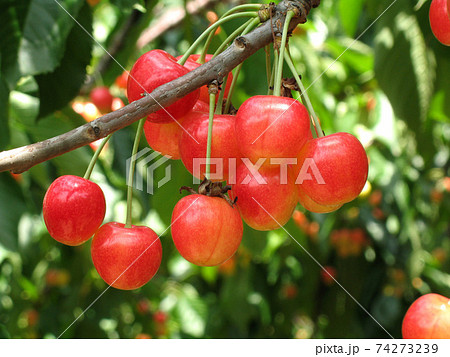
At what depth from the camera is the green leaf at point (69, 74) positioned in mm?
1060

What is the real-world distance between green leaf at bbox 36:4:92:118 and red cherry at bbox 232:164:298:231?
539 mm

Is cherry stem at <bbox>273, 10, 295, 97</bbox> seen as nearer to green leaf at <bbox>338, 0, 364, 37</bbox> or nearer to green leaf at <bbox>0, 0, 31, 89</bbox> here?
green leaf at <bbox>0, 0, 31, 89</bbox>

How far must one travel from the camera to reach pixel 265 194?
67cm

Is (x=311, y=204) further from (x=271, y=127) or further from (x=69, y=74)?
(x=69, y=74)

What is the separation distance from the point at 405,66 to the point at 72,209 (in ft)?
2.97

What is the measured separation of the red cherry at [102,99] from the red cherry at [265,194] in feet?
5.09

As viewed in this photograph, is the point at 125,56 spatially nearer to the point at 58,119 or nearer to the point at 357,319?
the point at 58,119

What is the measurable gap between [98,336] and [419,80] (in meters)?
2.11

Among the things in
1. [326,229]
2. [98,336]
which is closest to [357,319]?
[326,229]

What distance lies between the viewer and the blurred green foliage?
1093 mm

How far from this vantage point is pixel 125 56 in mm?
1603

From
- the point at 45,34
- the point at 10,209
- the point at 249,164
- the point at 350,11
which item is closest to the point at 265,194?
the point at 249,164

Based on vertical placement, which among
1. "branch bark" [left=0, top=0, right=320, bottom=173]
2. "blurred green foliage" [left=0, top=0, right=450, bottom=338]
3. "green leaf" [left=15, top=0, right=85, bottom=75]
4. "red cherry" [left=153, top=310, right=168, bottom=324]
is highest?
"green leaf" [left=15, top=0, right=85, bottom=75]
